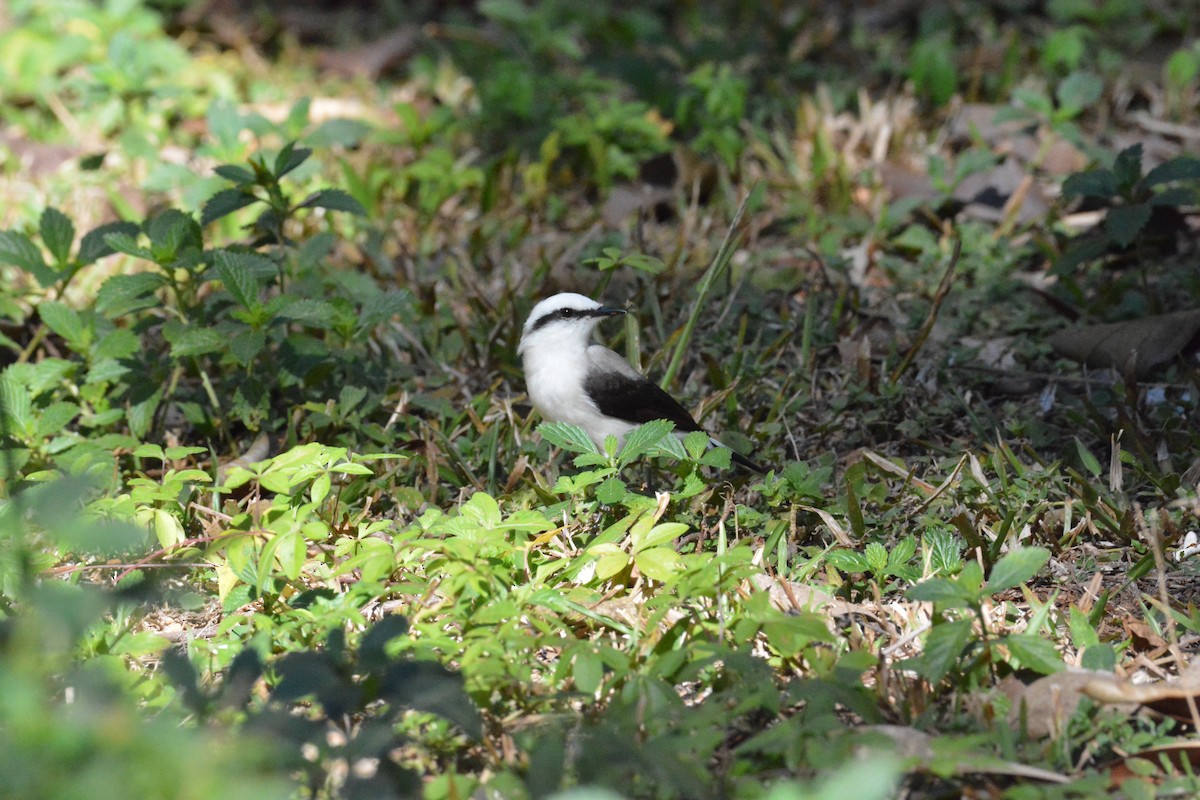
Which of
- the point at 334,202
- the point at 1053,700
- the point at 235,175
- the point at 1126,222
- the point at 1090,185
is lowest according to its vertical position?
the point at 1053,700

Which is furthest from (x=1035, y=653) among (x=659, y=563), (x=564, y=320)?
(x=564, y=320)

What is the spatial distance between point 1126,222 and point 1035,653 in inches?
102

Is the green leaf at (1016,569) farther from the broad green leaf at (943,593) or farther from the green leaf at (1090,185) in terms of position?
the green leaf at (1090,185)

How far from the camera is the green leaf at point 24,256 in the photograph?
447cm

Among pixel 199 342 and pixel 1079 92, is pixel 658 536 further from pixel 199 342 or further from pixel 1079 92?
pixel 1079 92

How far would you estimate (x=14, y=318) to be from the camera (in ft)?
16.4

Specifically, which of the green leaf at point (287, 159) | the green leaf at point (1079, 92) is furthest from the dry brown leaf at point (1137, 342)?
the green leaf at point (287, 159)

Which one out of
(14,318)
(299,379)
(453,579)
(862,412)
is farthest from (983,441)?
(14,318)

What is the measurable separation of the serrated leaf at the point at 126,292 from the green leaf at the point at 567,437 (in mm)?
1573

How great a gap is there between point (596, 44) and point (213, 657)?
5.46 meters

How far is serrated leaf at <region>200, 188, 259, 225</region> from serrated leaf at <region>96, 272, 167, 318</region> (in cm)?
27

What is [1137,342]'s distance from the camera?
4742 millimetres

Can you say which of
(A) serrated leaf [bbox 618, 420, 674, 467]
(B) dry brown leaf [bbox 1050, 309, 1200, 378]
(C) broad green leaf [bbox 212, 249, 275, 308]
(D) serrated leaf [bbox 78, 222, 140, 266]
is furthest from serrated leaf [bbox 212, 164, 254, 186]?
(B) dry brown leaf [bbox 1050, 309, 1200, 378]

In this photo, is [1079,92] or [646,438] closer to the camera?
[646,438]
